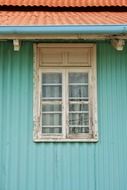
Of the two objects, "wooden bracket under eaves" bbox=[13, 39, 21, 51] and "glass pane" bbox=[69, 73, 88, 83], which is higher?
"wooden bracket under eaves" bbox=[13, 39, 21, 51]

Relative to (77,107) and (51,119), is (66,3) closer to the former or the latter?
(77,107)

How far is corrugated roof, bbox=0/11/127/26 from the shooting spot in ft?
23.1

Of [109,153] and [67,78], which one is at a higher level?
[67,78]

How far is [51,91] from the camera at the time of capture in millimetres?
7293

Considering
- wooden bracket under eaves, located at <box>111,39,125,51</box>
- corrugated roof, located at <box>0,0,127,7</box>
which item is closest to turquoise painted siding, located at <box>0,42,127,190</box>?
wooden bracket under eaves, located at <box>111,39,125,51</box>

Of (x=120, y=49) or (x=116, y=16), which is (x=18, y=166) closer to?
(x=120, y=49)


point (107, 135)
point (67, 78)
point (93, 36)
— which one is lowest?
point (107, 135)

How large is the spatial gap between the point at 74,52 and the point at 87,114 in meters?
1.05

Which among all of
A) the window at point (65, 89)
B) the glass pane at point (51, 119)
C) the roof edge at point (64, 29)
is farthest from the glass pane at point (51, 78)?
the roof edge at point (64, 29)

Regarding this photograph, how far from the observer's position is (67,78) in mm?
7277

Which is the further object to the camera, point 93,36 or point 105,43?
point 105,43

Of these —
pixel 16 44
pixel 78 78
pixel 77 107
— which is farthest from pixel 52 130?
pixel 16 44

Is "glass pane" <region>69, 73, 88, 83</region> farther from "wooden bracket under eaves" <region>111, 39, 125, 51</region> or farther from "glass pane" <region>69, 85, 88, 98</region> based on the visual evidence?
"wooden bracket under eaves" <region>111, 39, 125, 51</region>

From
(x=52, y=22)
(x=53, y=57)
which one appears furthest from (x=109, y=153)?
(x=52, y=22)
